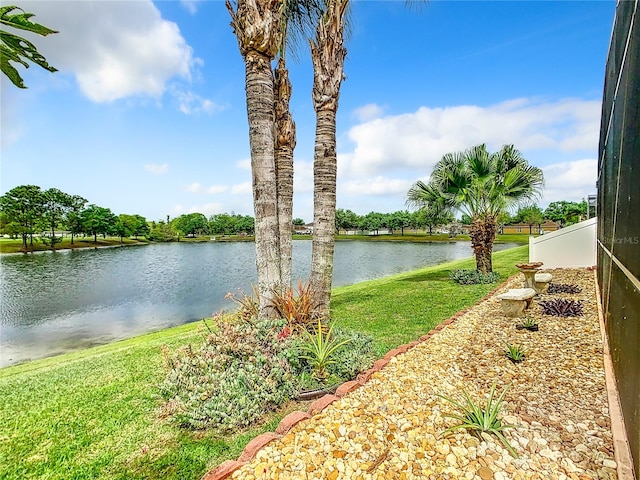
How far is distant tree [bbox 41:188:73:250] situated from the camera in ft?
133

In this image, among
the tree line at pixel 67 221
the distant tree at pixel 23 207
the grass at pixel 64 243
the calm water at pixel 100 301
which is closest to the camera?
the calm water at pixel 100 301

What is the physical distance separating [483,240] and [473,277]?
50.8 inches

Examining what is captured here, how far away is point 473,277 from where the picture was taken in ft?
30.5

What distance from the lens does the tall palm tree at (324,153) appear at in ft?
15.1

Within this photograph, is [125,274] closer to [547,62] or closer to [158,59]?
A: [158,59]

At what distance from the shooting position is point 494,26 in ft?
25.4

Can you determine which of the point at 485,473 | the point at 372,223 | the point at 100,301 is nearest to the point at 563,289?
the point at 485,473

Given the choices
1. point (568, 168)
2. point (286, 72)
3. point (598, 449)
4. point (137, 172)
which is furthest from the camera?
point (137, 172)

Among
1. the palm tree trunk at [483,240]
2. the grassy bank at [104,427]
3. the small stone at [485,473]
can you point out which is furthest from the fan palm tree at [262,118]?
the palm tree trunk at [483,240]

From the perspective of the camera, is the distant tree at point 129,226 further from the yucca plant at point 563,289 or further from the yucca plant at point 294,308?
the yucca plant at point 563,289

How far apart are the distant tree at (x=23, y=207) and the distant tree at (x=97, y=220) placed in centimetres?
864

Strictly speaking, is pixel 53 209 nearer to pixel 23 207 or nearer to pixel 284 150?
pixel 23 207

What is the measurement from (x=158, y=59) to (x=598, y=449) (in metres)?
9.38

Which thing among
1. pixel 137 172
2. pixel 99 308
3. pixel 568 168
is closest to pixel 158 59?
pixel 137 172
